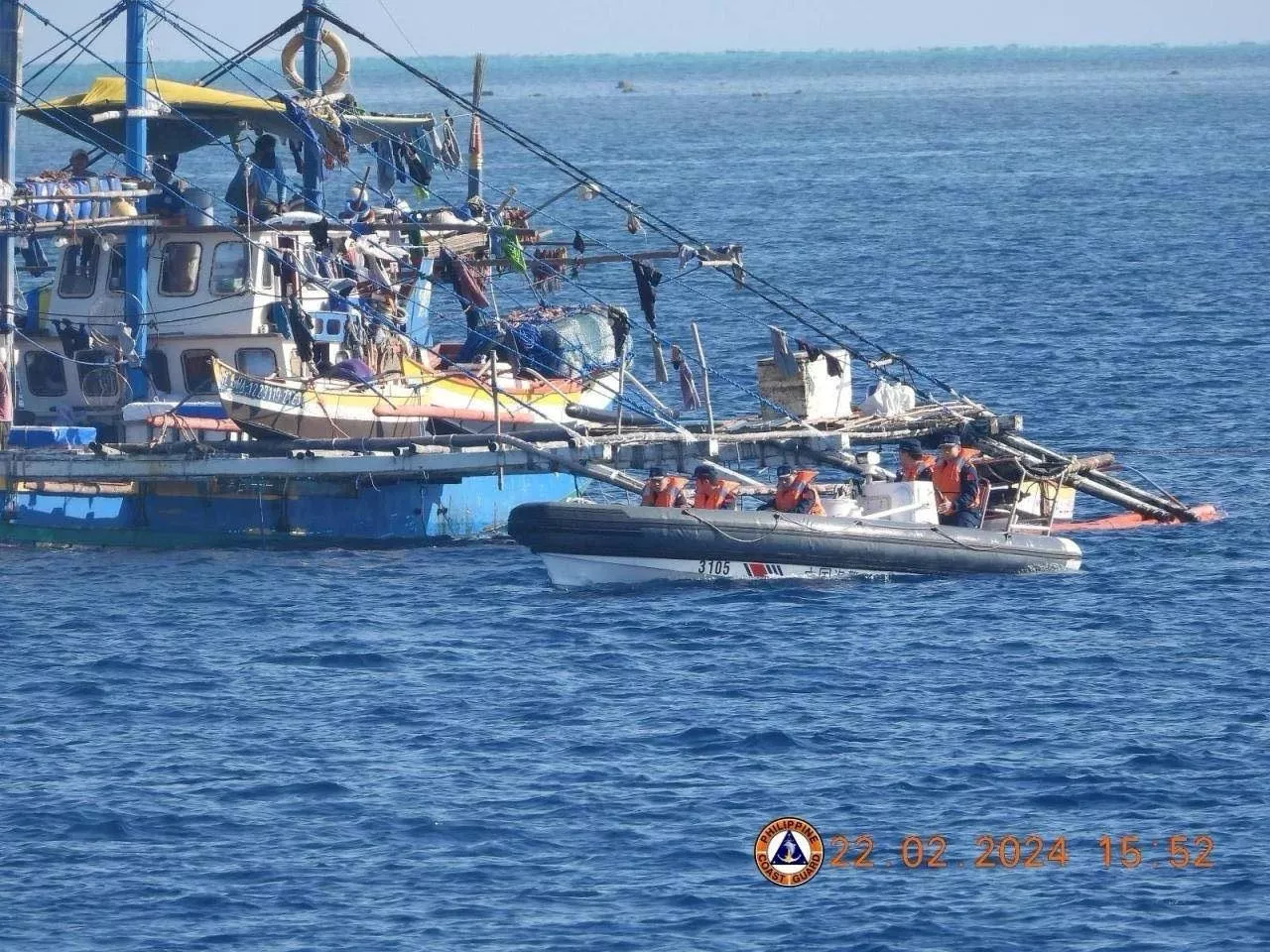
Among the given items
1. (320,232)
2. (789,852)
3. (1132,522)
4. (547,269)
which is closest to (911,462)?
(1132,522)

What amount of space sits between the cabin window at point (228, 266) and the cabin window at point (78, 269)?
2.61 meters

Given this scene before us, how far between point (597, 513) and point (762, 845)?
37.5ft

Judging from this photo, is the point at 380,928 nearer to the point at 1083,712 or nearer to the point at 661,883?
the point at 661,883

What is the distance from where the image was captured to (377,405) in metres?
42.1

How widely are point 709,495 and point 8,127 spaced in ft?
50.6

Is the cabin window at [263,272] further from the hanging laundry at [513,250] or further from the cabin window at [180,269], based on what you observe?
the hanging laundry at [513,250]

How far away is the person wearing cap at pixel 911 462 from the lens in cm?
3959

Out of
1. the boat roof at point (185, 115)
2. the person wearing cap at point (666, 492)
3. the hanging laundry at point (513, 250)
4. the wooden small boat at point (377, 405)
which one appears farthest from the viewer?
the boat roof at point (185, 115)

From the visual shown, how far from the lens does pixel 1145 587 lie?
37.6 m

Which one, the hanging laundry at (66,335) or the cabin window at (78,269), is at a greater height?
the cabin window at (78,269)

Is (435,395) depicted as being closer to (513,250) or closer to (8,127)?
(513,250)

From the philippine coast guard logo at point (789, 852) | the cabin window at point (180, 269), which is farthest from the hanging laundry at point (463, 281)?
the philippine coast guard logo at point (789, 852)

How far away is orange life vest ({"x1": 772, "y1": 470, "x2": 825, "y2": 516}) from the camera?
1483 inches

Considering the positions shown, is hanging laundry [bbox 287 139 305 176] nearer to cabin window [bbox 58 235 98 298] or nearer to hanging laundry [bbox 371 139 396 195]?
hanging laundry [bbox 371 139 396 195]
